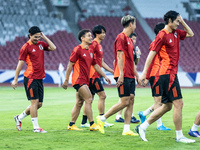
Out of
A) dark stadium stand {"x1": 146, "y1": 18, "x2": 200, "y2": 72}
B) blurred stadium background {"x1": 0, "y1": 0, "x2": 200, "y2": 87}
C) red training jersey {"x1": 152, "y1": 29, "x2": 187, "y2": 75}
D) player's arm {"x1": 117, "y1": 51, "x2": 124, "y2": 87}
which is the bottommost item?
dark stadium stand {"x1": 146, "y1": 18, "x2": 200, "y2": 72}

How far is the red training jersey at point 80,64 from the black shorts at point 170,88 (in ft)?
7.36

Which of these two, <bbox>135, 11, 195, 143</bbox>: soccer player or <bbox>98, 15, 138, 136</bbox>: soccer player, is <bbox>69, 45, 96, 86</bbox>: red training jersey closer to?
<bbox>98, 15, 138, 136</bbox>: soccer player

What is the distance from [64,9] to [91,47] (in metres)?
32.4

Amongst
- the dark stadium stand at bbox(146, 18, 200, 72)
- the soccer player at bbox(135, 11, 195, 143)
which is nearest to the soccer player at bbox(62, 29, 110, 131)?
the soccer player at bbox(135, 11, 195, 143)

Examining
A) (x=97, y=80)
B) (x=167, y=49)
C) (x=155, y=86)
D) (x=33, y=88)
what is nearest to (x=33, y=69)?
(x=33, y=88)

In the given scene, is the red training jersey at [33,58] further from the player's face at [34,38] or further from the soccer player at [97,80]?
the soccer player at [97,80]

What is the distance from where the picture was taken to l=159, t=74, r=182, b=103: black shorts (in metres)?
6.98

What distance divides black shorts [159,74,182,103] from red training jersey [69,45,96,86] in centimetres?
224

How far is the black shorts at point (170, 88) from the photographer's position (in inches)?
275

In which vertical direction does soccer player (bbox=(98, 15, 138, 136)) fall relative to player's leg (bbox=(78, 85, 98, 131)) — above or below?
above

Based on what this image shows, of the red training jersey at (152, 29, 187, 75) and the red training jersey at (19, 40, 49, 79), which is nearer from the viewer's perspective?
the red training jersey at (152, 29, 187, 75)

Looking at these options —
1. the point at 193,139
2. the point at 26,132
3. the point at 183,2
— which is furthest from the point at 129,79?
the point at 183,2

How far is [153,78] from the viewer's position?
9.02 m

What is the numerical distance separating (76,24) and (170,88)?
32.7m
